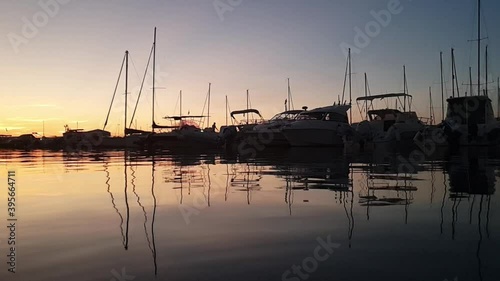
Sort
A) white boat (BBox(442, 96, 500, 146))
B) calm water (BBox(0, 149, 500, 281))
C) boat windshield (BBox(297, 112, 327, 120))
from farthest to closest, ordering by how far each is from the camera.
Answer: boat windshield (BBox(297, 112, 327, 120)), white boat (BBox(442, 96, 500, 146)), calm water (BBox(0, 149, 500, 281))

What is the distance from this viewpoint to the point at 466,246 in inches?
193

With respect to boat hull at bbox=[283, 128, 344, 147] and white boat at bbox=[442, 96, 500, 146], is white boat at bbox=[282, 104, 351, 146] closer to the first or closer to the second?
boat hull at bbox=[283, 128, 344, 147]

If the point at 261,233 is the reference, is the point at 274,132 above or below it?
above

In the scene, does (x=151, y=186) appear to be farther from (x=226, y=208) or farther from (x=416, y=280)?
(x=416, y=280)

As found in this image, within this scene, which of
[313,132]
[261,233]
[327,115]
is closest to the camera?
[261,233]

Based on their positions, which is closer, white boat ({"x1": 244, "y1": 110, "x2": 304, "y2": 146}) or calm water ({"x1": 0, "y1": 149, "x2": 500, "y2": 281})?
calm water ({"x1": 0, "y1": 149, "x2": 500, "y2": 281})

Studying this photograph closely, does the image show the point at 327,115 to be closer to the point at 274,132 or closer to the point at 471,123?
the point at 274,132

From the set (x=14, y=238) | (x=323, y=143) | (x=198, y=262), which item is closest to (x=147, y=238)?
(x=198, y=262)

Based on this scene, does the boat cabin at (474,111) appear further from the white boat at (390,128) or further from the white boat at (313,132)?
the white boat at (313,132)

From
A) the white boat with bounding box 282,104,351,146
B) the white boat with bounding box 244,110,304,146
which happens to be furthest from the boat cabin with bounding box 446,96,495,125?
the white boat with bounding box 244,110,304,146

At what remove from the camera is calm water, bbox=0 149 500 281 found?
4230mm

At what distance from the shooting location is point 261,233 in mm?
5848

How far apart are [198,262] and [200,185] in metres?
7.08

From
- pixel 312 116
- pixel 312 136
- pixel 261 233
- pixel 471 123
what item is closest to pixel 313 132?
pixel 312 136
